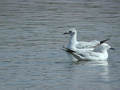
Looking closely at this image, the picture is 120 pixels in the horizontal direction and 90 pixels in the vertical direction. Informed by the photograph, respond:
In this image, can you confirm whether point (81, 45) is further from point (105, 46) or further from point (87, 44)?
point (105, 46)

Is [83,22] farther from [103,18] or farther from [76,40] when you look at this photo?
[76,40]

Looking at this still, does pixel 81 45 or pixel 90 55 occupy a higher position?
pixel 81 45

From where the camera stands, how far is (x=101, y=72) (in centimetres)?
1802

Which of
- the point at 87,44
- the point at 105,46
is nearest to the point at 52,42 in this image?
the point at 87,44

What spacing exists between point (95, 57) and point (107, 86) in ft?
12.5

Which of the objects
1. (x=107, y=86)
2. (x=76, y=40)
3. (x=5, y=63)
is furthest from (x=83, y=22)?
(x=107, y=86)

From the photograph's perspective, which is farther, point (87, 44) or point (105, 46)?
point (87, 44)

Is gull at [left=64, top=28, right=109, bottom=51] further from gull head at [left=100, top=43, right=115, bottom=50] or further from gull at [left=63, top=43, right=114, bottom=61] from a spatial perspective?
gull at [left=63, top=43, right=114, bottom=61]

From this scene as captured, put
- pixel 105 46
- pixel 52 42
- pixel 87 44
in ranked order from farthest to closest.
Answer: pixel 52 42 → pixel 87 44 → pixel 105 46

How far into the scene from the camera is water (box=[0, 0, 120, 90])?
16.7 metres

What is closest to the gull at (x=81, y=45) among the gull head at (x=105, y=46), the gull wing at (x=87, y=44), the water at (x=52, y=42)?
the gull wing at (x=87, y=44)

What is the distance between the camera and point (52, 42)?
846 inches

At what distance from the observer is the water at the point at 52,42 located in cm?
1673

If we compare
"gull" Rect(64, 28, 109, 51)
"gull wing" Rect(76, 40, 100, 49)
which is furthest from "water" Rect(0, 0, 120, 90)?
"gull wing" Rect(76, 40, 100, 49)
